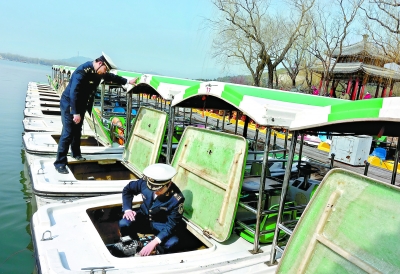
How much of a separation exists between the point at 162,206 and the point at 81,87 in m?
2.93

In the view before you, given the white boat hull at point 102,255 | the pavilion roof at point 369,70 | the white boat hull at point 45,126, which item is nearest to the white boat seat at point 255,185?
the white boat hull at point 102,255

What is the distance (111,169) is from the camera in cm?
668

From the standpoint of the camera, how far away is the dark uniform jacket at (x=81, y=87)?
17.8 feet

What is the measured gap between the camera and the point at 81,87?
554cm

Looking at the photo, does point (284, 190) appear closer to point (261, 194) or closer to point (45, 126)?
point (261, 194)

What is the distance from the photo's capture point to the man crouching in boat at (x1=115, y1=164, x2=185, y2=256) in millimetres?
3495

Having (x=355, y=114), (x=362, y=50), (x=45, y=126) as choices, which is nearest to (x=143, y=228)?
(x=355, y=114)

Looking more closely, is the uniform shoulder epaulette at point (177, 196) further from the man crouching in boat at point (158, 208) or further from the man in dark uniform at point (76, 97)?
the man in dark uniform at point (76, 97)

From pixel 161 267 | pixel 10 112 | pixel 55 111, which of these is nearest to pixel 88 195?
pixel 161 267

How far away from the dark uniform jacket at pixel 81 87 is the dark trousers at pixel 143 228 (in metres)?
2.43

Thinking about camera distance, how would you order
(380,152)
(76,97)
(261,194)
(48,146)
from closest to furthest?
(261,194), (76,97), (48,146), (380,152)

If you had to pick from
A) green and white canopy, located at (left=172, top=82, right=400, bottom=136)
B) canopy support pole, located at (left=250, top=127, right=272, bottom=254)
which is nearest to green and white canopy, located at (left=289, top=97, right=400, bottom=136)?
green and white canopy, located at (left=172, top=82, right=400, bottom=136)

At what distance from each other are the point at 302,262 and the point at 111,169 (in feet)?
16.2

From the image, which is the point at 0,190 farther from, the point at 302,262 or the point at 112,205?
the point at 302,262
